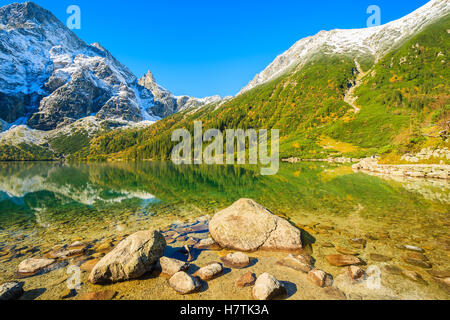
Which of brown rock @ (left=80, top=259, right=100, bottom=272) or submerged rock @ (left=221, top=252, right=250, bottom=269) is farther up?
submerged rock @ (left=221, top=252, right=250, bottom=269)

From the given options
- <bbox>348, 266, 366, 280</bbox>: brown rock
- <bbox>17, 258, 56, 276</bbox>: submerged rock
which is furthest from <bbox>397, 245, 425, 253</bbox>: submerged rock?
<bbox>17, 258, 56, 276</bbox>: submerged rock

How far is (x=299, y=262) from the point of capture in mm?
9906

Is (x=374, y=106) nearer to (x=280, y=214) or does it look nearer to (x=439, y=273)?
(x=280, y=214)

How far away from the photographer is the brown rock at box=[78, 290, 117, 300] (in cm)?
776

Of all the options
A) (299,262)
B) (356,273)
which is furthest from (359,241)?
(299,262)

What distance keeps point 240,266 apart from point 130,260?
16.9ft

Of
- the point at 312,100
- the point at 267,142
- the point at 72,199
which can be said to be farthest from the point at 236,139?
the point at 72,199

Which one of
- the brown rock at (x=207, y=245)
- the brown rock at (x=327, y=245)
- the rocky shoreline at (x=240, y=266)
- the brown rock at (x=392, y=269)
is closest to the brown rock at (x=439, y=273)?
the rocky shoreline at (x=240, y=266)

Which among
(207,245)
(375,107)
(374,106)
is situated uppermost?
(374,106)

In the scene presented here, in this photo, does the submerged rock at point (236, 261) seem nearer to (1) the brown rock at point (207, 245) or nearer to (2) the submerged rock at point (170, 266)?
(1) the brown rock at point (207, 245)

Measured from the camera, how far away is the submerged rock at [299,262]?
374 inches

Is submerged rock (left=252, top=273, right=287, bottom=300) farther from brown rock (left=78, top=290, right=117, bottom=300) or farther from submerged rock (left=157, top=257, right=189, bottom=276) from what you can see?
brown rock (left=78, top=290, right=117, bottom=300)

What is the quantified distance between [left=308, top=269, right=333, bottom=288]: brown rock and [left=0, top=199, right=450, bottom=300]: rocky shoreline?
0.04m

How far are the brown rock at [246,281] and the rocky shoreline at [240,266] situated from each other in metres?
0.05
